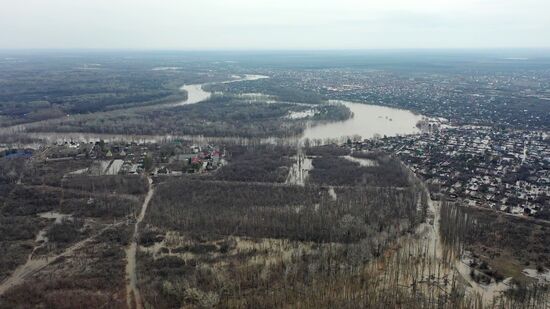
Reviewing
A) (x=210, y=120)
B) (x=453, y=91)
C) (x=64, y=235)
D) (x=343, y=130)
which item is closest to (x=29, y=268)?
(x=64, y=235)

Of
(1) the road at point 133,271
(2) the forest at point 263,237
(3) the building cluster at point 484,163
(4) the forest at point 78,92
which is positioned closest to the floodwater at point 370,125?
(3) the building cluster at point 484,163

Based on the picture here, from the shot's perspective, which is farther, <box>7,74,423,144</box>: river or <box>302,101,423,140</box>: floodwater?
<box>302,101,423,140</box>: floodwater

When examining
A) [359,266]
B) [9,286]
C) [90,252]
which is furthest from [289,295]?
[9,286]

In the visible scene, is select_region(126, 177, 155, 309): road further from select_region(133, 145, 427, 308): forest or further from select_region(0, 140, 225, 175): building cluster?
select_region(0, 140, 225, 175): building cluster

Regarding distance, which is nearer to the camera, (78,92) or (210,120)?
(210,120)

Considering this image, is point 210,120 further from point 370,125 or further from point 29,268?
point 29,268

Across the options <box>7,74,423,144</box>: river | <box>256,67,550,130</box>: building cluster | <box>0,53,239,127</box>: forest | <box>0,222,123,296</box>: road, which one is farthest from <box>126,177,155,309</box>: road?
<box>256,67,550,130</box>: building cluster
